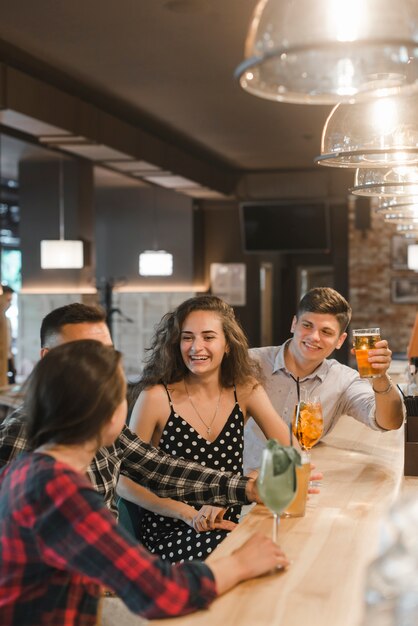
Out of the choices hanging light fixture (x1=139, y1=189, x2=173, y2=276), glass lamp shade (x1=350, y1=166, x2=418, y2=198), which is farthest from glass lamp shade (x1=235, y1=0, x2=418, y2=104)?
hanging light fixture (x1=139, y1=189, x2=173, y2=276)

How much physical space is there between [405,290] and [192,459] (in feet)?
31.4

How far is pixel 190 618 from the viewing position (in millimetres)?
1518

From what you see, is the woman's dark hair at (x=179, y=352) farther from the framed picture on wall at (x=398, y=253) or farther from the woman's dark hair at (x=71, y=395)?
the framed picture on wall at (x=398, y=253)

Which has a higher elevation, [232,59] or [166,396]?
[232,59]

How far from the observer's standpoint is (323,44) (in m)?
1.45

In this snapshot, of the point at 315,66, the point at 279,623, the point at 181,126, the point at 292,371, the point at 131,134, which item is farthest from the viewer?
the point at 181,126

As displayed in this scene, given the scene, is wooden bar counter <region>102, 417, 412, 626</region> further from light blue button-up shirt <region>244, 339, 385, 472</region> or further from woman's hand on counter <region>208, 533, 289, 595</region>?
light blue button-up shirt <region>244, 339, 385, 472</region>

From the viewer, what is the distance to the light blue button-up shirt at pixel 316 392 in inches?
134

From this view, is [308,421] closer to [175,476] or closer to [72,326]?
[175,476]

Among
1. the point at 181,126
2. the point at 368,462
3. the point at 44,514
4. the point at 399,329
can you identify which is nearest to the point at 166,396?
the point at 368,462

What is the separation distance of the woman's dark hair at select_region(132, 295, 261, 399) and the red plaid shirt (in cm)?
140

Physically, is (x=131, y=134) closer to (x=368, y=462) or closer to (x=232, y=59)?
(x=232, y=59)

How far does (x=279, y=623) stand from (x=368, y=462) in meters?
1.48

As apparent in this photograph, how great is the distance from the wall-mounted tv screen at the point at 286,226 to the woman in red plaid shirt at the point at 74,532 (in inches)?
426
